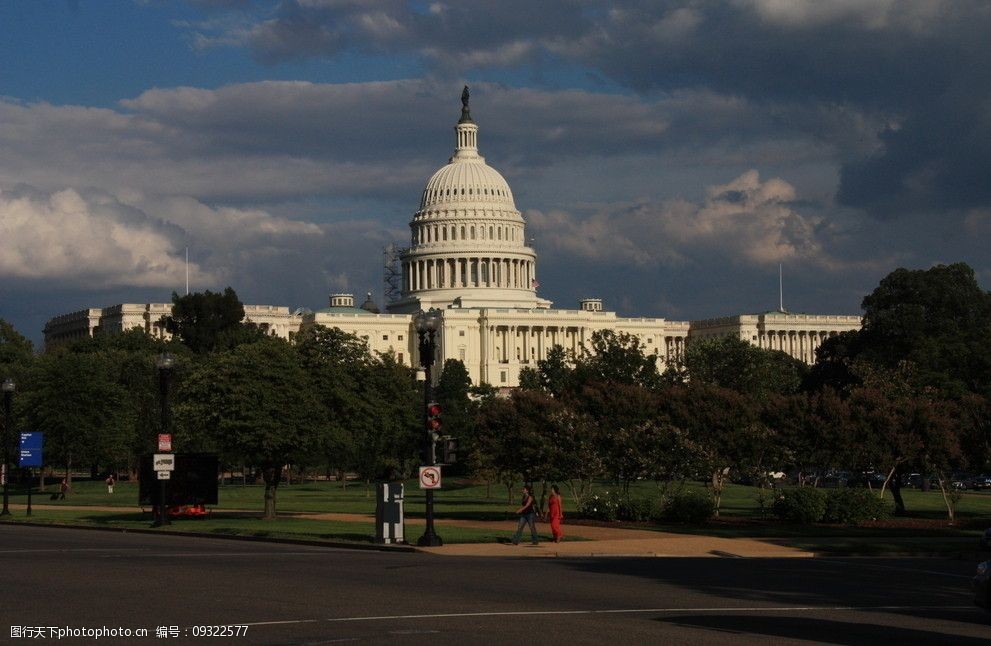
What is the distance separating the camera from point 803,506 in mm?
57844

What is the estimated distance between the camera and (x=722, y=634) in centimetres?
2269

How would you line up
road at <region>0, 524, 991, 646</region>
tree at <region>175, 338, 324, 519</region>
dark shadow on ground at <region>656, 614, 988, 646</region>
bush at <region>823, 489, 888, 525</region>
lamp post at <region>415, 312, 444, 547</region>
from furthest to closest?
tree at <region>175, 338, 324, 519</region> < bush at <region>823, 489, 888, 525</region> < lamp post at <region>415, 312, 444, 547</region> < road at <region>0, 524, 991, 646</region> < dark shadow on ground at <region>656, 614, 988, 646</region>

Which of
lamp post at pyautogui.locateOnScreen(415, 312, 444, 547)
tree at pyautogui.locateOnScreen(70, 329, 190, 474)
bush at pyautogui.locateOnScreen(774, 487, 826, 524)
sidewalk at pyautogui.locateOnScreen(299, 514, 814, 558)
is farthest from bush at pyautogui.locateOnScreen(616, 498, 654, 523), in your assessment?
tree at pyautogui.locateOnScreen(70, 329, 190, 474)

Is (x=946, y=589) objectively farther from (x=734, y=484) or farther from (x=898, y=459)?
(x=734, y=484)

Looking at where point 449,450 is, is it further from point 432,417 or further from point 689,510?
point 689,510

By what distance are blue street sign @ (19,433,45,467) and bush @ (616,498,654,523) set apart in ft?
93.8

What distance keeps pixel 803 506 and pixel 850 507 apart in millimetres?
1680

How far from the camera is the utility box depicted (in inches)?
1743

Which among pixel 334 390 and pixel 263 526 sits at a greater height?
pixel 334 390

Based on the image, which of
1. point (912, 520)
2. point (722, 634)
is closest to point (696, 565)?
point (722, 634)

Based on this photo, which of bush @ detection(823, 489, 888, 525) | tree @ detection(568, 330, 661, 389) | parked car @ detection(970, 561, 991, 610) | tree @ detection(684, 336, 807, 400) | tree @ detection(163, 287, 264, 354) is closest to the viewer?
parked car @ detection(970, 561, 991, 610)

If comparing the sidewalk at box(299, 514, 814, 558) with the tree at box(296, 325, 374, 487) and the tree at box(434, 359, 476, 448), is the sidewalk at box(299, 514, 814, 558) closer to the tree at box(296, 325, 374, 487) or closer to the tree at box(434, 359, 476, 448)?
the tree at box(296, 325, 374, 487)

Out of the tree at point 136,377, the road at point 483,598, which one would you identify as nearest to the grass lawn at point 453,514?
the tree at point 136,377

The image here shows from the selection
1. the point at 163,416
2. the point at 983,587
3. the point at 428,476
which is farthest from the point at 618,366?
the point at 983,587
